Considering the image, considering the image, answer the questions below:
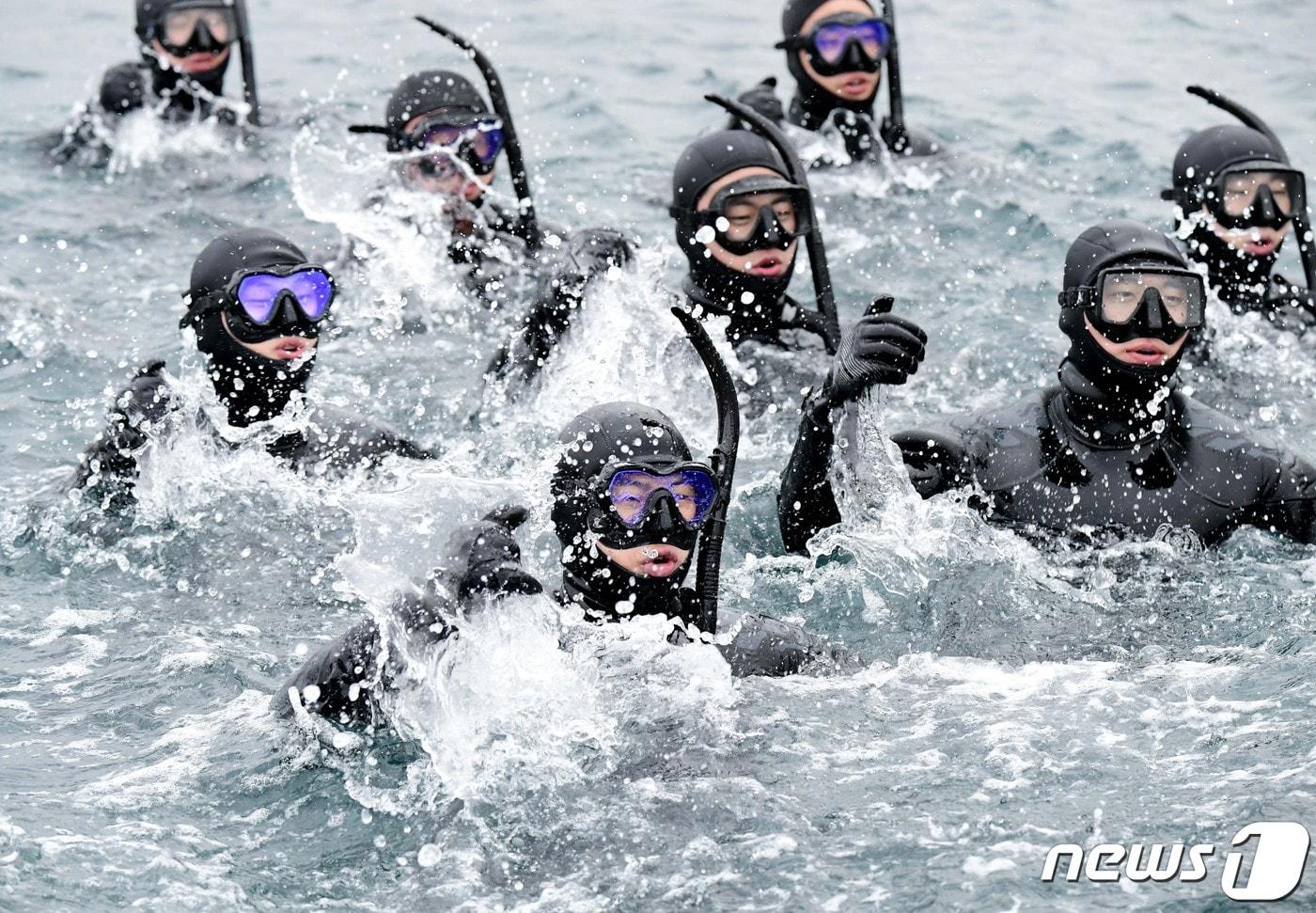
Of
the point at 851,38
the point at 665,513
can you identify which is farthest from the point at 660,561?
the point at 851,38

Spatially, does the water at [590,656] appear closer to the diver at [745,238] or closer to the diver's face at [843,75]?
the diver at [745,238]

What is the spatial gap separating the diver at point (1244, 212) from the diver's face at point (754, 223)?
6.08 feet

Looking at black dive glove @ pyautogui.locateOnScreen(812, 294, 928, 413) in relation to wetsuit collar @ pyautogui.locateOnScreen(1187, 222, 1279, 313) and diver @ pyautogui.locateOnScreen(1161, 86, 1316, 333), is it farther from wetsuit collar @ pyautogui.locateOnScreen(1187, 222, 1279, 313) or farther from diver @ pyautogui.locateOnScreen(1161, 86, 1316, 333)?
wetsuit collar @ pyautogui.locateOnScreen(1187, 222, 1279, 313)

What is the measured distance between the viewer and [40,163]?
1209 centimetres

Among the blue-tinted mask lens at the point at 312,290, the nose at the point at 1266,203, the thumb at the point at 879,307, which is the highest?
the thumb at the point at 879,307

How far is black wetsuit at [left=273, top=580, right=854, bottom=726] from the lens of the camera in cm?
510

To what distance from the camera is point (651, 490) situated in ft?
18.5

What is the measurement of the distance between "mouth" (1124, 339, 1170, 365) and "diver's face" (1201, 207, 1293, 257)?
2.42 m

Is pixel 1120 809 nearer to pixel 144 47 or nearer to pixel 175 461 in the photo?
pixel 175 461

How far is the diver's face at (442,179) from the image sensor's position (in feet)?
33.3

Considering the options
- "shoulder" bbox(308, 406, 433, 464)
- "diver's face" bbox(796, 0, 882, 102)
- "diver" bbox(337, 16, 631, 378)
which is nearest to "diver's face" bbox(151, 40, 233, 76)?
"diver" bbox(337, 16, 631, 378)

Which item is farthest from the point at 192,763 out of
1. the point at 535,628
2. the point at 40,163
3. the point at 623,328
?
the point at 40,163

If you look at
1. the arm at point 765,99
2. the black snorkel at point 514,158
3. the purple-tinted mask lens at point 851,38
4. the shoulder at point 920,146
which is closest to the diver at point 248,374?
the black snorkel at point 514,158

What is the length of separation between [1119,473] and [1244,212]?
2502mm
